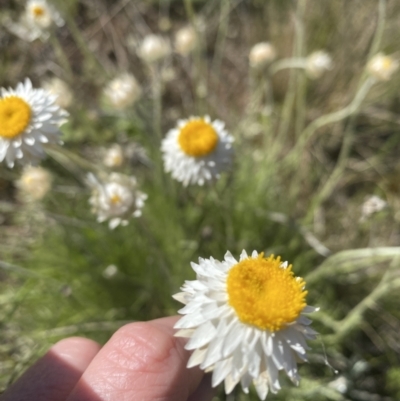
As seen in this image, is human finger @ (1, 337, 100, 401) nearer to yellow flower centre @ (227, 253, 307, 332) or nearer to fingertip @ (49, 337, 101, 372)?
fingertip @ (49, 337, 101, 372)

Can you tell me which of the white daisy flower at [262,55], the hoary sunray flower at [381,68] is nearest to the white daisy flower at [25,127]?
the white daisy flower at [262,55]

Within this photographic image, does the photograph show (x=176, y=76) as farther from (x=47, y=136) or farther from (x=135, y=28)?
(x=47, y=136)

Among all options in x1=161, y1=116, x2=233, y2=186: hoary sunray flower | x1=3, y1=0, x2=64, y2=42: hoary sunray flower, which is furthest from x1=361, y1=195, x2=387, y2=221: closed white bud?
x1=3, y1=0, x2=64, y2=42: hoary sunray flower

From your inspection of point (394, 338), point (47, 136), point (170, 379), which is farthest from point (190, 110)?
point (170, 379)

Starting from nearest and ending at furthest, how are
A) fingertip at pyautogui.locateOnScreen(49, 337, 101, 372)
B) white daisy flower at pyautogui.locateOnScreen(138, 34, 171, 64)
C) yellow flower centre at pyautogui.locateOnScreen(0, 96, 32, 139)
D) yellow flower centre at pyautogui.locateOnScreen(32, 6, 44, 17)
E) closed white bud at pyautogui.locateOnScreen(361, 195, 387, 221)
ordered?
fingertip at pyautogui.locateOnScreen(49, 337, 101, 372) < yellow flower centre at pyautogui.locateOnScreen(0, 96, 32, 139) < closed white bud at pyautogui.locateOnScreen(361, 195, 387, 221) < yellow flower centre at pyautogui.locateOnScreen(32, 6, 44, 17) < white daisy flower at pyautogui.locateOnScreen(138, 34, 171, 64)

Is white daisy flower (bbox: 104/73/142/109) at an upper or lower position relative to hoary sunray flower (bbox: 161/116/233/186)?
upper

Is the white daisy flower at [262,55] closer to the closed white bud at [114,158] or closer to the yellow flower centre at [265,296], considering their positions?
the closed white bud at [114,158]

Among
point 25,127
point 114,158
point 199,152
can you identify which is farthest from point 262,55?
point 25,127
